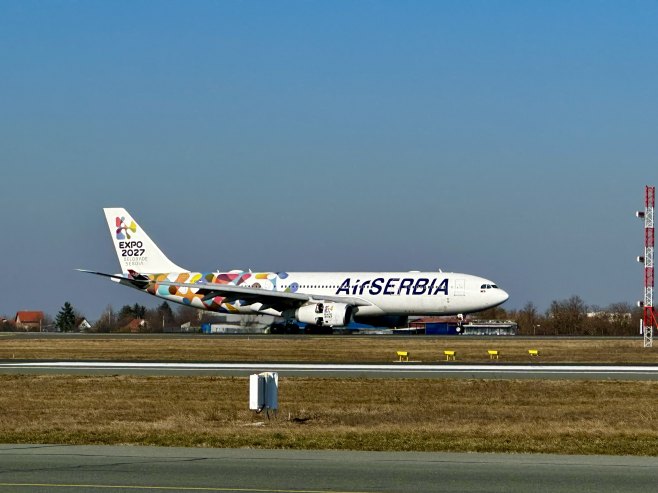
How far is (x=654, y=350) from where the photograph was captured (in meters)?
51.4

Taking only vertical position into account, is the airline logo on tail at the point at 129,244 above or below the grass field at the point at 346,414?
above

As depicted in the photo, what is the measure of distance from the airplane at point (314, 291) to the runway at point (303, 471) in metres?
55.0

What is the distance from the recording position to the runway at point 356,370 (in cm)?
3419

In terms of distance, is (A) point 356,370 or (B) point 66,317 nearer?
(A) point 356,370

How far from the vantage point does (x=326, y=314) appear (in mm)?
72188

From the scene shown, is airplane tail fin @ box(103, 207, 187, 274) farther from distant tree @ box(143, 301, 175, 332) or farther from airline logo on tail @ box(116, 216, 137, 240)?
distant tree @ box(143, 301, 175, 332)

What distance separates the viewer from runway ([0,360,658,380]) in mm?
34188

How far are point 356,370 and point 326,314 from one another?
3552 centimetres

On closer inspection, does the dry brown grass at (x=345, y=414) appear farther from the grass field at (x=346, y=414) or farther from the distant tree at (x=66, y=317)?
the distant tree at (x=66, y=317)

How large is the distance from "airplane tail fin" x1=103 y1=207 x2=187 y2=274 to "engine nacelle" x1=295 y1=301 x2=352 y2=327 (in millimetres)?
13492

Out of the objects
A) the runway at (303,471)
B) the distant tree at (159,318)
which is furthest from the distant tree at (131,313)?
the runway at (303,471)

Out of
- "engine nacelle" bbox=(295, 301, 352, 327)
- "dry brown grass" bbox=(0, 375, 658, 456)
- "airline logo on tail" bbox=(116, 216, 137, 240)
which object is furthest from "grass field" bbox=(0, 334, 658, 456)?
"airline logo on tail" bbox=(116, 216, 137, 240)

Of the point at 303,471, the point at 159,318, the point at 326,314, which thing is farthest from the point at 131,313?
the point at 303,471

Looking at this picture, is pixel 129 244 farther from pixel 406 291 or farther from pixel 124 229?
pixel 406 291
